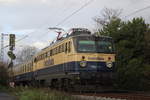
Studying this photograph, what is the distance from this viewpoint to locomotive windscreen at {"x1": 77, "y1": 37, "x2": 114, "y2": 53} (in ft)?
66.4

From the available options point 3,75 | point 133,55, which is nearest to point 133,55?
point 133,55

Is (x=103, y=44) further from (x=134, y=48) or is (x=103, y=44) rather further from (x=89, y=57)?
(x=134, y=48)

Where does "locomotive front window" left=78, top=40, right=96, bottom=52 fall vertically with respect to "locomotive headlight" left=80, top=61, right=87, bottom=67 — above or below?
above

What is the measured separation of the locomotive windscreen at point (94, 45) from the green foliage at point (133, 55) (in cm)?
779

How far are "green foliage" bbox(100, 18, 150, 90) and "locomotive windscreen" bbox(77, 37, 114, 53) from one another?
25.6ft

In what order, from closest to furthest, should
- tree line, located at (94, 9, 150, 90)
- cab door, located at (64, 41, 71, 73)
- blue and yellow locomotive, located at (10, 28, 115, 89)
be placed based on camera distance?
blue and yellow locomotive, located at (10, 28, 115, 89) < cab door, located at (64, 41, 71, 73) < tree line, located at (94, 9, 150, 90)

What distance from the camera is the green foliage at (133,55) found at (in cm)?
2945

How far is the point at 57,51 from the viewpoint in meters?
23.2

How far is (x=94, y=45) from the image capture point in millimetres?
20453

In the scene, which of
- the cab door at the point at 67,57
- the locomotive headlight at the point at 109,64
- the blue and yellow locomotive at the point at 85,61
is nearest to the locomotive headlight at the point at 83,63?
the blue and yellow locomotive at the point at 85,61

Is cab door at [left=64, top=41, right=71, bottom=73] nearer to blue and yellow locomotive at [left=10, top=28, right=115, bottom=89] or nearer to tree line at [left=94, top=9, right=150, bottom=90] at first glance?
blue and yellow locomotive at [left=10, top=28, right=115, bottom=89]

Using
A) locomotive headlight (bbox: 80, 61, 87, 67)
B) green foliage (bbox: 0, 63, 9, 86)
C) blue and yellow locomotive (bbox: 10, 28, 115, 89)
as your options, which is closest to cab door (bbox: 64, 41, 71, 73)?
blue and yellow locomotive (bbox: 10, 28, 115, 89)

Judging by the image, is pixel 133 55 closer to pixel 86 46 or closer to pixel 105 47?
pixel 105 47

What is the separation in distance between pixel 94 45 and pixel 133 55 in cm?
1386
